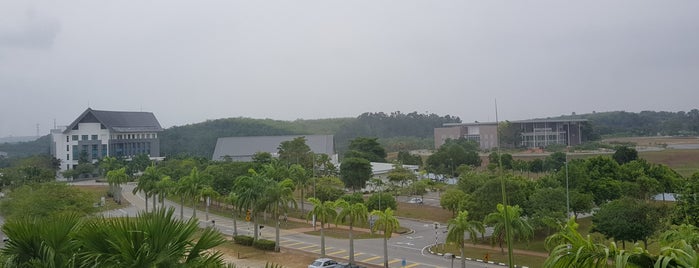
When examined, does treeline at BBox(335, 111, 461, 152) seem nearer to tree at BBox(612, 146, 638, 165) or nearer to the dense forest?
the dense forest

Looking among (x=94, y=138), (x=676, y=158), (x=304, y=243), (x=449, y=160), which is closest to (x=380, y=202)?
(x=304, y=243)

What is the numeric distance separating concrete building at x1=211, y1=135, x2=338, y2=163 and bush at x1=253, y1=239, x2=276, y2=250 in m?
52.8

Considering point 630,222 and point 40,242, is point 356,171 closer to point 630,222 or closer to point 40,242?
point 630,222

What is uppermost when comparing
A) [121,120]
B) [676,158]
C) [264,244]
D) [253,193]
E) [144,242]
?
[121,120]

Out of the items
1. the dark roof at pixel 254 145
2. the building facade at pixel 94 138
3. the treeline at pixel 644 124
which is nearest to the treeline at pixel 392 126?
the treeline at pixel 644 124

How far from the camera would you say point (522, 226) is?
20.0 m

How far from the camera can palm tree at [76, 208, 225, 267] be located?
5.53 metres

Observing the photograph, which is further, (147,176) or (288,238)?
(147,176)

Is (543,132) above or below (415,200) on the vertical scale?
above

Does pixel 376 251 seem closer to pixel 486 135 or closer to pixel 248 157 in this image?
pixel 248 157

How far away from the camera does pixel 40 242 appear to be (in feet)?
21.1

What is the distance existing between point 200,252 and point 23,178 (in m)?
50.1

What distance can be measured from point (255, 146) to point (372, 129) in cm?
5882

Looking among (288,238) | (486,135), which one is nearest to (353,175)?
(288,238)
